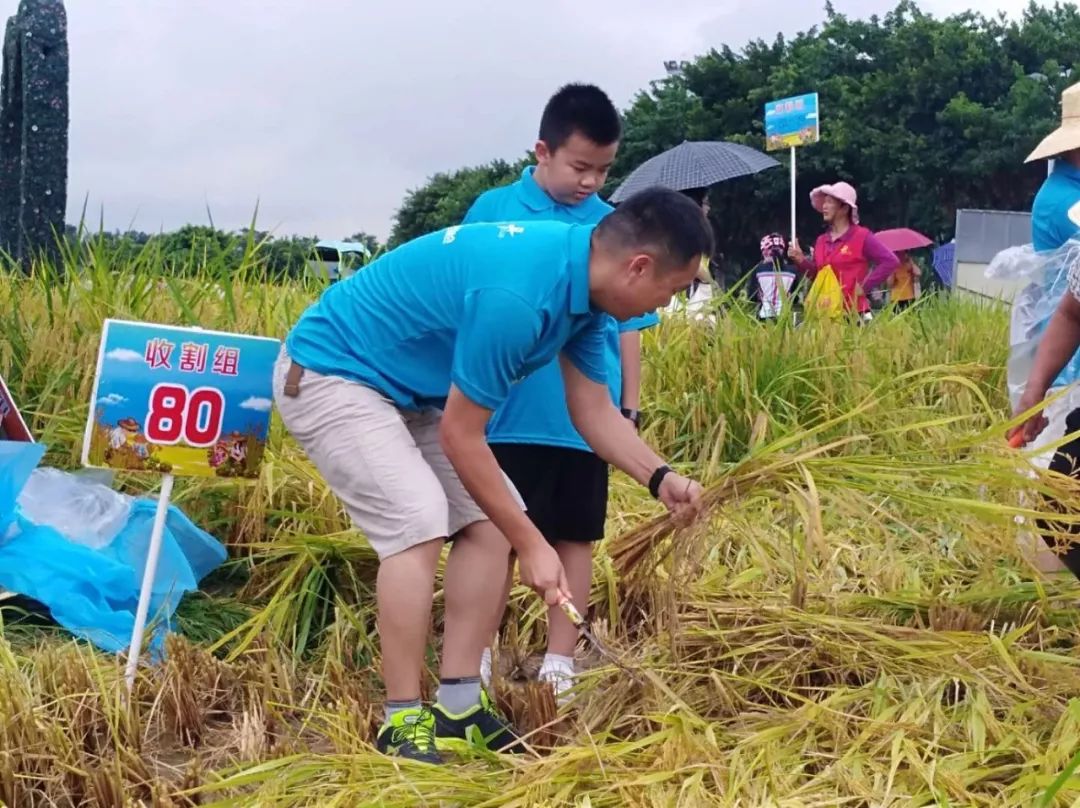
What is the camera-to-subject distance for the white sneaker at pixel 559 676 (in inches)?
99.3

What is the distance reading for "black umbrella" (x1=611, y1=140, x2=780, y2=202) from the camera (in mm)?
8109

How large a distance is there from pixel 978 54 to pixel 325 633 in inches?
945

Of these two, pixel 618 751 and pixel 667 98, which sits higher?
pixel 667 98

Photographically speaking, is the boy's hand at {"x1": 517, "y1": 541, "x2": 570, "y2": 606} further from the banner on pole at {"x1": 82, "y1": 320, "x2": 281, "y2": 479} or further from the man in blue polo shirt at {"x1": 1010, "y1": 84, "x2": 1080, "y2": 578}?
the man in blue polo shirt at {"x1": 1010, "y1": 84, "x2": 1080, "y2": 578}

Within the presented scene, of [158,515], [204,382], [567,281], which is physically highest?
[567,281]

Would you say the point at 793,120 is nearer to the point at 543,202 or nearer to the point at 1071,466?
the point at 543,202

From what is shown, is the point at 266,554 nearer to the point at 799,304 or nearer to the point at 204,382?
the point at 204,382

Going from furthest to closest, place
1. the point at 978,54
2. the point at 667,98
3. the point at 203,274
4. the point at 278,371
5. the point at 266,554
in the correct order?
1. the point at 667,98
2. the point at 978,54
3. the point at 203,274
4. the point at 266,554
5. the point at 278,371

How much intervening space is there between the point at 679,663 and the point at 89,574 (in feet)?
4.68

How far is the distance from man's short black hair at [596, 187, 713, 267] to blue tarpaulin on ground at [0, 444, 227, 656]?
1409 millimetres

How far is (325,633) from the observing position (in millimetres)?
3031

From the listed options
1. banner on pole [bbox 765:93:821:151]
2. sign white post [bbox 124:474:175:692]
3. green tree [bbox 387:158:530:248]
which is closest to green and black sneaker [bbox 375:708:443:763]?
sign white post [bbox 124:474:175:692]

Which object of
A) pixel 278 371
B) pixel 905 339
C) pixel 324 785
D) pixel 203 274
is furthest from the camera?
pixel 905 339

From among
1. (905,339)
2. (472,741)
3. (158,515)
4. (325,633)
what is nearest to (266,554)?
(325,633)
